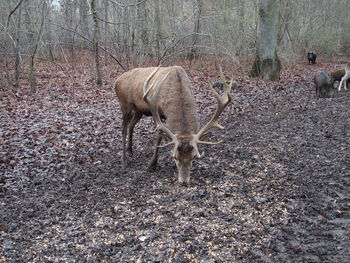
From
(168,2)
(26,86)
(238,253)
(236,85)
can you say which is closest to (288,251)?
(238,253)

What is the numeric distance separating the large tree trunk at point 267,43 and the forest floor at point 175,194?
6973mm

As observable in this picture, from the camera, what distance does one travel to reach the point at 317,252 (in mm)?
3891

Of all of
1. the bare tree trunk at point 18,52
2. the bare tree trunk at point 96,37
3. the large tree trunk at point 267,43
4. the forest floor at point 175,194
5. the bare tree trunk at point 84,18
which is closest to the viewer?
the forest floor at point 175,194

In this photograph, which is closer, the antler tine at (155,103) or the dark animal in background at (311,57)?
the antler tine at (155,103)

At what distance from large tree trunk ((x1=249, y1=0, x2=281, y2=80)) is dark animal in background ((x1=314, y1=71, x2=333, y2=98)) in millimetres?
4168

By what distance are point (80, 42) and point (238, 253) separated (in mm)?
21613

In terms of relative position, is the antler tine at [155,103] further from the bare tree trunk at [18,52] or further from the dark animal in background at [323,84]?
the bare tree trunk at [18,52]

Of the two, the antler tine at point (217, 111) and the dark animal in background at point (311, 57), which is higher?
the dark animal in background at point (311, 57)

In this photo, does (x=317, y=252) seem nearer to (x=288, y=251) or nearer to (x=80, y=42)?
(x=288, y=251)

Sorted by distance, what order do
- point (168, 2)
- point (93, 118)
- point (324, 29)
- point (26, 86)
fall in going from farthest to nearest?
1. point (324, 29)
2. point (168, 2)
3. point (26, 86)
4. point (93, 118)

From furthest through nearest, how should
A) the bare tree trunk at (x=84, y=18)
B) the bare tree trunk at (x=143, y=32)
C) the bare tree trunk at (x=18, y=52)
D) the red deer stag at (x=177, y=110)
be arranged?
the bare tree trunk at (x=84, y=18)
the bare tree trunk at (x=143, y=32)
the bare tree trunk at (x=18, y=52)
the red deer stag at (x=177, y=110)

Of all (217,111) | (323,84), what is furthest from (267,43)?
(217,111)

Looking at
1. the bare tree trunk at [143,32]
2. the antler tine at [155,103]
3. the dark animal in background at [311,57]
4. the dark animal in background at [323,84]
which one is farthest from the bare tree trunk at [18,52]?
the dark animal in background at [311,57]

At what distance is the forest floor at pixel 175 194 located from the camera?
163 inches
